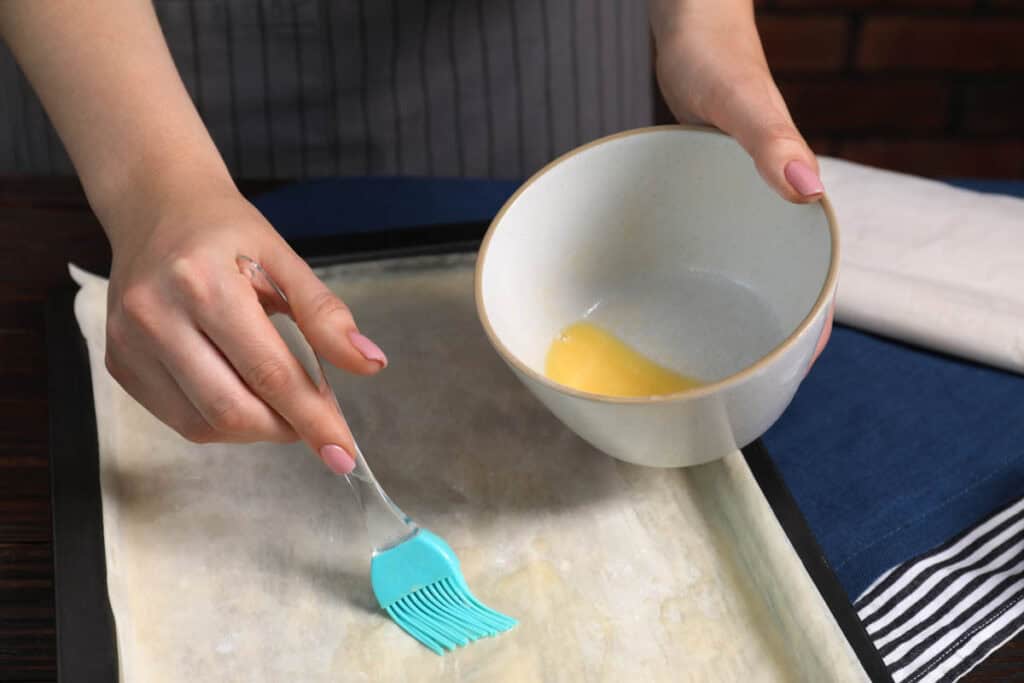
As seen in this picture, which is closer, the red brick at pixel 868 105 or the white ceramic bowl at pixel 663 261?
the white ceramic bowl at pixel 663 261

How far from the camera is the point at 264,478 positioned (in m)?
0.69

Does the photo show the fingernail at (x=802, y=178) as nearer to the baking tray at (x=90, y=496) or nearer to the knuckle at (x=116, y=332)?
the baking tray at (x=90, y=496)

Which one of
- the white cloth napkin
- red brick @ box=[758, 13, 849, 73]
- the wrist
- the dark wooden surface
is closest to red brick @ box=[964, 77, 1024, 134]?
red brick @ box=[758, 13, 849, 73]

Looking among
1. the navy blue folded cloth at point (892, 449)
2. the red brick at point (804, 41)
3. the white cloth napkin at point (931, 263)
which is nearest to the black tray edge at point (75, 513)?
the navy blue folded cloth at point (892, 449)

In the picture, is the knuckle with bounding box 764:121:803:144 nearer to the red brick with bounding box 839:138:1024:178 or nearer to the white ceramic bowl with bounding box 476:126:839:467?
the white ceramic bowl with bounding box 476:126:839:467

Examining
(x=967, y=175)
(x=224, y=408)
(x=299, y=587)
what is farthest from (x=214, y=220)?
(x=967, y=175)

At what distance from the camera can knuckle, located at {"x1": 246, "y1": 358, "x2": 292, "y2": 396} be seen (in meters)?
0.57

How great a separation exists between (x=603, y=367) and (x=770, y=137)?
166 millimetres

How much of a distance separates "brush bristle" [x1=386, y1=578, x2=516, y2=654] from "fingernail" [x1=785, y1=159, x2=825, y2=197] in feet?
0.92

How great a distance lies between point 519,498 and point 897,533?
0.72 feet

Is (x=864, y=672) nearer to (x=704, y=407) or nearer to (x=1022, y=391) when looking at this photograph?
(x=704, y=407)

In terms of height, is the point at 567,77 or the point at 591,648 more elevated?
the point at 567,77

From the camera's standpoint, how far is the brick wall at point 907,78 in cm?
166

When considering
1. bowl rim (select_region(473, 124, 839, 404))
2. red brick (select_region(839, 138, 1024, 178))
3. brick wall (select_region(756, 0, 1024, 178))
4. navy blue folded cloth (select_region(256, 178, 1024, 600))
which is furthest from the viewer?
red brick (select_region(839, 138, 1024, 178))
